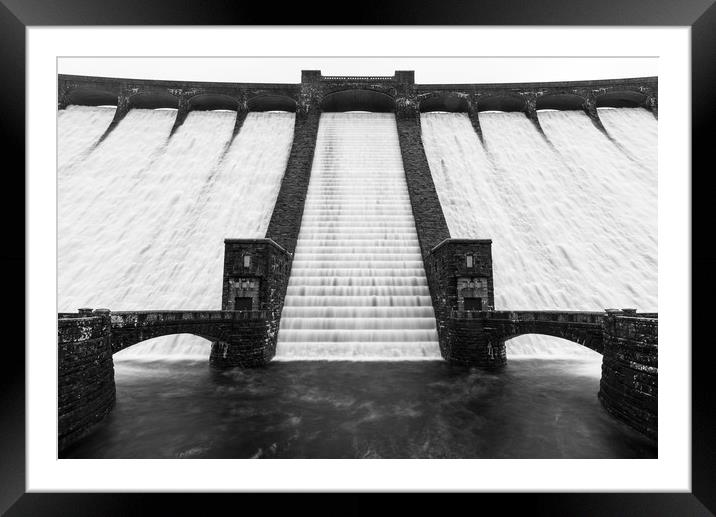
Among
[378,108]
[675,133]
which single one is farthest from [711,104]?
[378,108]

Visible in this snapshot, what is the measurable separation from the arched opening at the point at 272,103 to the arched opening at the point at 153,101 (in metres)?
4.13

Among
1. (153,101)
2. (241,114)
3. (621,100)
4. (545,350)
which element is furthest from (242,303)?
(621,100)

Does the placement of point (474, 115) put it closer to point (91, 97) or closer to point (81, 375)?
point (81, 375)

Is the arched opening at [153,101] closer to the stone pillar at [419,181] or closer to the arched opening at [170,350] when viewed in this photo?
the stone pillar at [419,181]

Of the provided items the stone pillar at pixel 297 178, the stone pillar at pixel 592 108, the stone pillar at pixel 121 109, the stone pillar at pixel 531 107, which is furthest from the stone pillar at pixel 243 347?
the stone pillar at pixel 592 108

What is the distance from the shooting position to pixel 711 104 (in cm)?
309

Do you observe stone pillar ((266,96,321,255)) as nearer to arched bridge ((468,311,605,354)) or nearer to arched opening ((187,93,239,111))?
arched opening ((187,93,239,111))

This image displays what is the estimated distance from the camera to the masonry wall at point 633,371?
14.9ft

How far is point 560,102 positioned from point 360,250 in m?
16.8

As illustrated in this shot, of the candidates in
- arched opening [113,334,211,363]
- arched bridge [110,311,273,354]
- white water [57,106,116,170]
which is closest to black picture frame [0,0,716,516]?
arched bridge [110,311,273,354]

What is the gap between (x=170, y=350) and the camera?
8797 mm

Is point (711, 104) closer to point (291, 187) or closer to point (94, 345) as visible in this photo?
point (94, 345)

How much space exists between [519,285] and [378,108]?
1402cm

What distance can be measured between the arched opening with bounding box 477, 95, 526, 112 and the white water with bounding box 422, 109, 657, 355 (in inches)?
22.9
